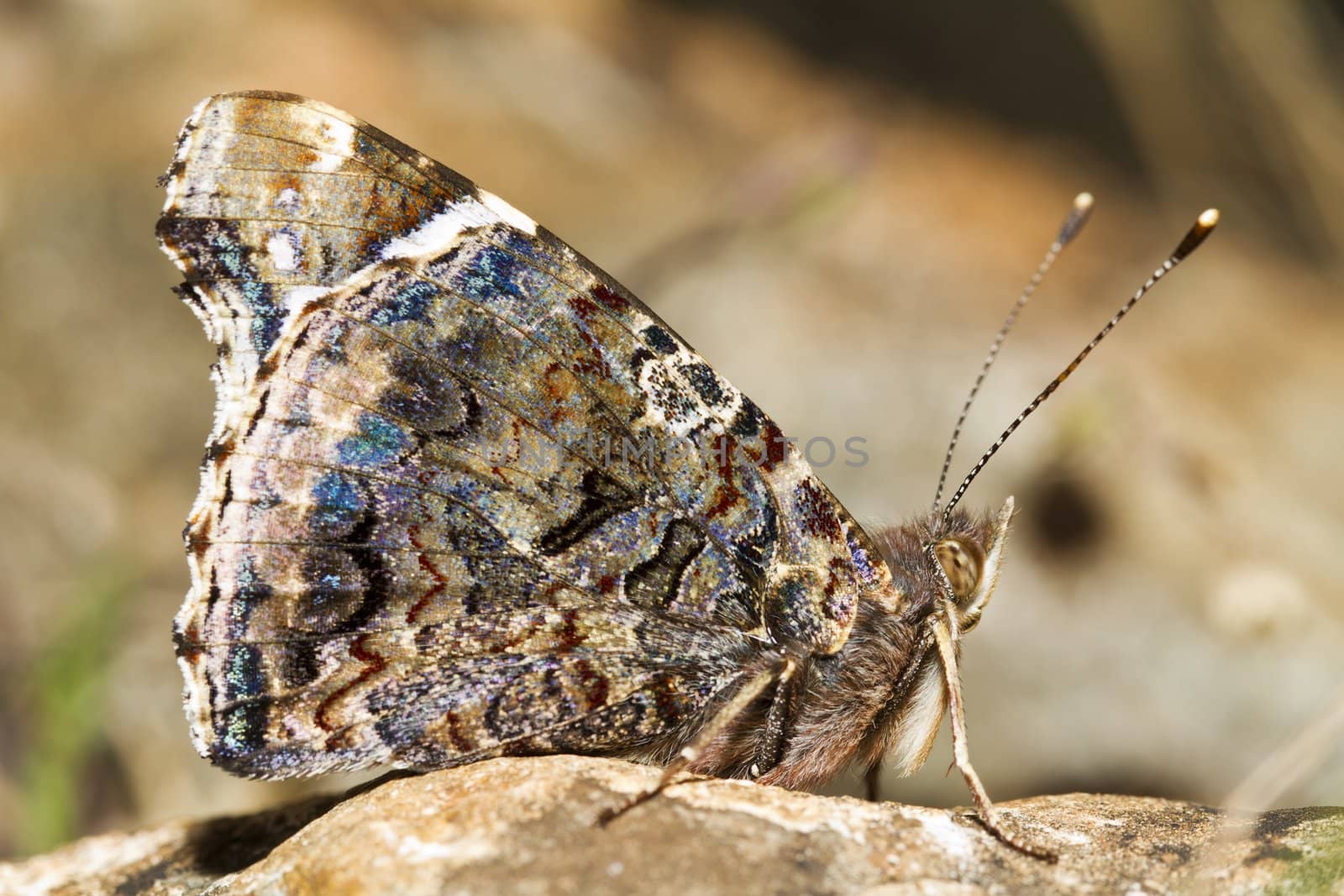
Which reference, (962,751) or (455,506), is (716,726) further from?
(455,506)

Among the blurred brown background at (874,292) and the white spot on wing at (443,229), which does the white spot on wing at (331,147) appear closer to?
the white spot on wing at (443,229)

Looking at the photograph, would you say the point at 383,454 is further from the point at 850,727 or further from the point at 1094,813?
the point at 1094,813

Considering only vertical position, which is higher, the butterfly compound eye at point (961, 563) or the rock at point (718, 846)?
the butterfly compound eye at point (961, 563)

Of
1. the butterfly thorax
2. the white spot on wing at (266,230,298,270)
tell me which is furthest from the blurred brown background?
the white spot on wing at (266,230,298,270)

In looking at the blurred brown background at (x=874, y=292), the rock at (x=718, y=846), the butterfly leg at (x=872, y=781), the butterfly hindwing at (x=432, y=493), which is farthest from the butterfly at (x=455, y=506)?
the blurred brown background at (x=874, y=292)

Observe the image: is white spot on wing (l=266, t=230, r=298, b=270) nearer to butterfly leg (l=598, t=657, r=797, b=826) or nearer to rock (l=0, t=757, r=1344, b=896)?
rock (l=0, t=757, r=1344, b=896)

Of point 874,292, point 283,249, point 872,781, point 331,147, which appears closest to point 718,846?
point 872,781
